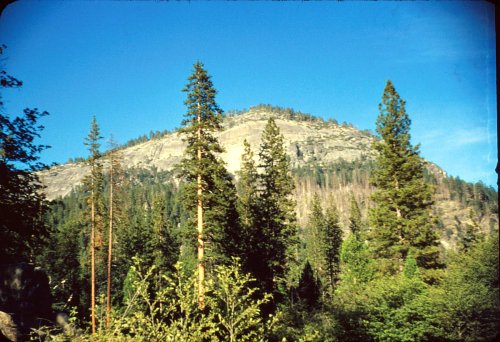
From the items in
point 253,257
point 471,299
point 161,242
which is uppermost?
point 161,242

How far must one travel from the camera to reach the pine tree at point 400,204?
795 inches

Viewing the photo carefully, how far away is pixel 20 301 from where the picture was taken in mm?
9156

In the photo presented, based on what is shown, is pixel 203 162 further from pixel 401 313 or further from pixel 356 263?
pixel 356 263

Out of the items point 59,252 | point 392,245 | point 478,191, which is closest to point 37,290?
point 392,245

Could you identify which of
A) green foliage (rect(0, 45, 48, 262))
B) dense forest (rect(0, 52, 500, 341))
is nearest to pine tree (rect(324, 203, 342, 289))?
dense forest (rect(0, 52, 500, 341))

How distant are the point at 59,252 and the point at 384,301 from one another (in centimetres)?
4320

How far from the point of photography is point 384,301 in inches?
Answer: 534

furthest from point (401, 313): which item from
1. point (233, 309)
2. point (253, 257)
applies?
point (253, 257)

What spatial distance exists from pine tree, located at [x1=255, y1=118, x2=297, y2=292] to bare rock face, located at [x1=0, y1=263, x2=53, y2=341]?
16.2 m

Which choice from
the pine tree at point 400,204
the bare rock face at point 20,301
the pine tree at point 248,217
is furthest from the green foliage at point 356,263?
the bare rock face at point 20,301

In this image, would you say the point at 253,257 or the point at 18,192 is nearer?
the point at 18,192

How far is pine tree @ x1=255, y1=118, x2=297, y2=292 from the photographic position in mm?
25344

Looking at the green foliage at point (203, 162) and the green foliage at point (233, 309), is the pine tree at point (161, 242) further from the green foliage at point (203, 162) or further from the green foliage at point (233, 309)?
the green foliage at point (233, 309)

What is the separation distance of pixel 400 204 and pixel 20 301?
2008 centimetres
